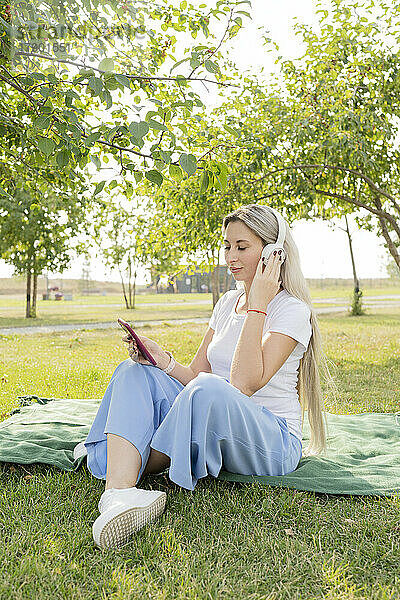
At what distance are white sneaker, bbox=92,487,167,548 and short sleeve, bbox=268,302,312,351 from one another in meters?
0.97

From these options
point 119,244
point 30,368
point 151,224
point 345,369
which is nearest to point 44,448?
point 30,368

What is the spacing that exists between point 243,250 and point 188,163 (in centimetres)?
53

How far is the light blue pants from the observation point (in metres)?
2.45

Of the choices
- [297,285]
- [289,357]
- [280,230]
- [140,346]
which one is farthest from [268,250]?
[140,346]

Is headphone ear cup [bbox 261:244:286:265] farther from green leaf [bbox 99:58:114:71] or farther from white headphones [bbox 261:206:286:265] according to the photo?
green leaf [bbox 99:58:114:71]

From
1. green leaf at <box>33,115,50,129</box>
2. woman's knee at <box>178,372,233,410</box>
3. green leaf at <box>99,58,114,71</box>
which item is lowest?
woman's knee at <box>178,372,233,410</box>

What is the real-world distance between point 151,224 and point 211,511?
690 cm

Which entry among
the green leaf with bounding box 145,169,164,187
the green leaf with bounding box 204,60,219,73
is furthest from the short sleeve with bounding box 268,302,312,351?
the green leaf with bounding box 204,60,219,73

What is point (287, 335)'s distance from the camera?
2.77 meters

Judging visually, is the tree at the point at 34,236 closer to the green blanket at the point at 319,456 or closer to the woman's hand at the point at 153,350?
the green blanket at the point at 319,456

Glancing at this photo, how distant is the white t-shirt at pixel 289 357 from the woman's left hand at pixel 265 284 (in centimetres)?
11

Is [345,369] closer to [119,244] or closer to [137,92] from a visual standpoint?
[137,92]

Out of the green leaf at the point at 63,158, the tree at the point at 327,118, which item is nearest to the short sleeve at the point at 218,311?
the green leaf at the point at 63,158

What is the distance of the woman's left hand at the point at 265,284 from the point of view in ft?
9.11
